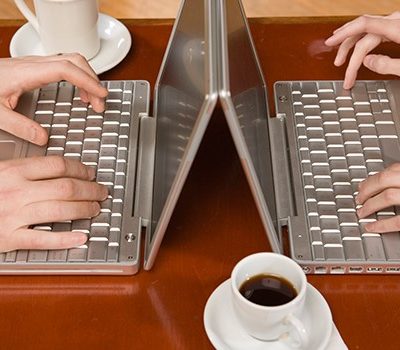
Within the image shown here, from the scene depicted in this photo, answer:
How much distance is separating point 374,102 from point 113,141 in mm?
349

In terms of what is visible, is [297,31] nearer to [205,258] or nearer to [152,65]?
[152,65]

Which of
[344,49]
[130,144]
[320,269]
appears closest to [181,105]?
[130,144]

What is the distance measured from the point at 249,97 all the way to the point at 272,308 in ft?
0.89

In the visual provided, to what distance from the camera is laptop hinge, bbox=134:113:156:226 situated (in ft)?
2.86

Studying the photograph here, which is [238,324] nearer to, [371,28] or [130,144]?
[130,144]

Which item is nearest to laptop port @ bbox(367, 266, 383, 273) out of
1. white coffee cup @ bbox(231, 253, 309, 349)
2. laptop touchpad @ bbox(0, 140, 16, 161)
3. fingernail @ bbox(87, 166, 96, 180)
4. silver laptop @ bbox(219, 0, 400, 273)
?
silver laptop @ bbox(219, 0, 400, 273)

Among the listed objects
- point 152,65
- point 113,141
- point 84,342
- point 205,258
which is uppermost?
point 152,65

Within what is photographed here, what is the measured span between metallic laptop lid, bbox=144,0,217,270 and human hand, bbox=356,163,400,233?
0.23 meters

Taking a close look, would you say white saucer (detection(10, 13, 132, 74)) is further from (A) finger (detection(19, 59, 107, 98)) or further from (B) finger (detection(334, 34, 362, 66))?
(B) finger (detection(334, 34, 362, 66))

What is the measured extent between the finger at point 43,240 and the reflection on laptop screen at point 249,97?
214mm

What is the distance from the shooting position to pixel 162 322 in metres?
0.79

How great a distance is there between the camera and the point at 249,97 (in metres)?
0.87

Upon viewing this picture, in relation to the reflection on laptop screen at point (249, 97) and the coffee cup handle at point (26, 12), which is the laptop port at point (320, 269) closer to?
the reflection on laptop screen at point (249, 97)

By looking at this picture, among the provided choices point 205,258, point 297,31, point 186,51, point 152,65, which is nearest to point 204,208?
point 205,258
